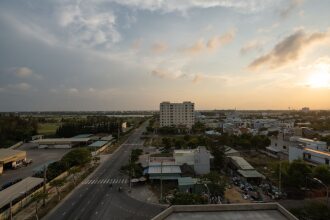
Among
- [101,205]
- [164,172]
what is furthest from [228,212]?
[164,172]

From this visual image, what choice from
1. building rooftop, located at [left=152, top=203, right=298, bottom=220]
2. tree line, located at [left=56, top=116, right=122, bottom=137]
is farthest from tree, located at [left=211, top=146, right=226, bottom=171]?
tree line, located at [left=56, top=116, right=122, bottom=137]

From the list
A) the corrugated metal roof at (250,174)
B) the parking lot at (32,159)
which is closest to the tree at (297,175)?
the corrugated metal roof at (250,174)

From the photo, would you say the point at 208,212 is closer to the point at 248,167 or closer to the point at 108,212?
the point at 108,212

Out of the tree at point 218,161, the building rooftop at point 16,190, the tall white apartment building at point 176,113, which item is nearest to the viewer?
the building rooftop at point 16,190

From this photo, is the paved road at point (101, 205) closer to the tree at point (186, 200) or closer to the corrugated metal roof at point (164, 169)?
the tree at point (186, 200)

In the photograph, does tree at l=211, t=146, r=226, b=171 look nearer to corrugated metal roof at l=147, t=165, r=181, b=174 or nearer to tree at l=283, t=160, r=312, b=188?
corrugated metal roof at l=147, t=165, r=181, b=174

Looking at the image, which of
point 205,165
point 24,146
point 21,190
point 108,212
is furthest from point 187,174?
point 24,146

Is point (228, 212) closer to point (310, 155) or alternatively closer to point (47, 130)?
point (310, 155)
